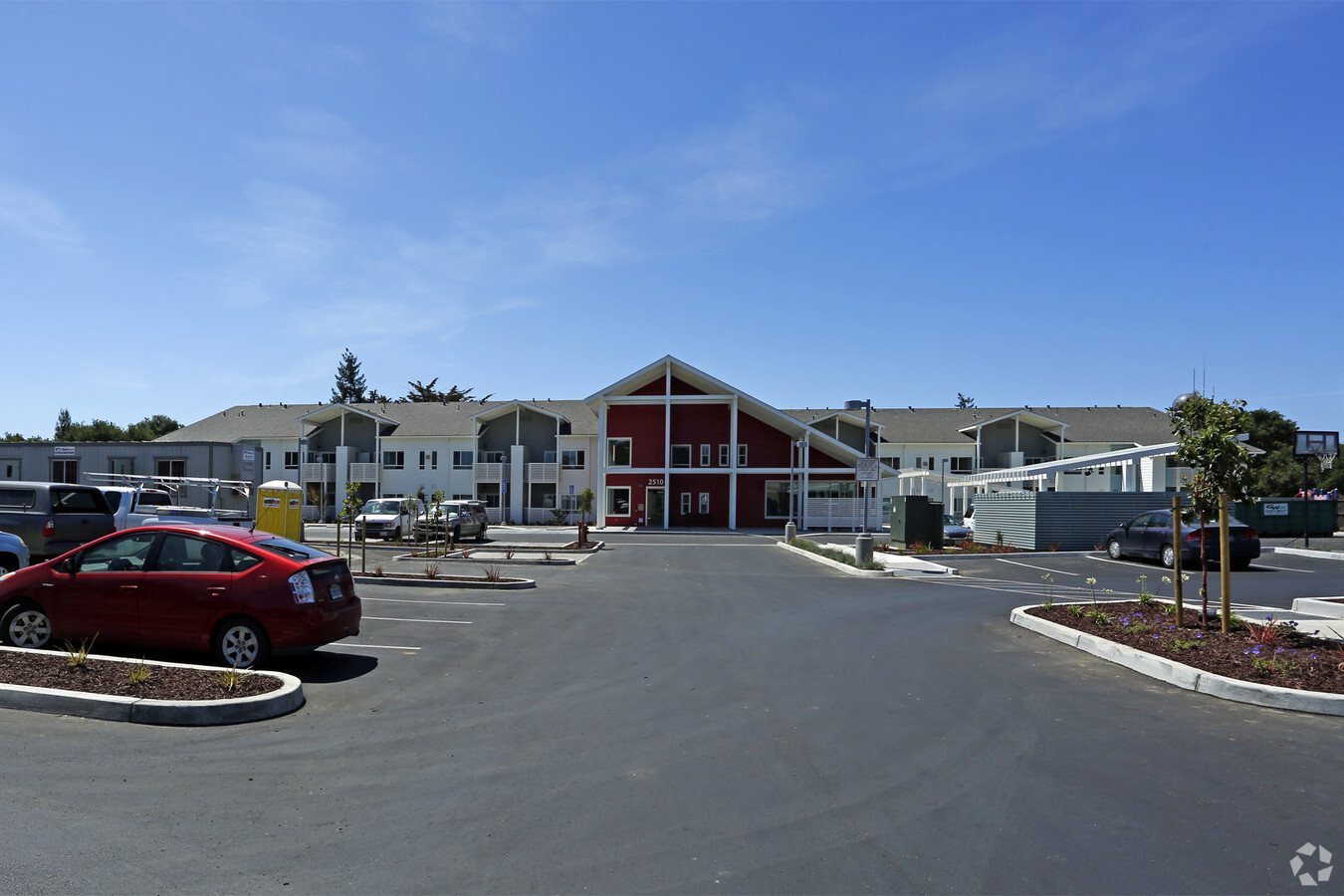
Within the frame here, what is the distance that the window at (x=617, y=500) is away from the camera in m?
49.8

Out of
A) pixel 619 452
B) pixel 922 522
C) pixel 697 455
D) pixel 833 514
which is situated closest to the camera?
pixel 922 522

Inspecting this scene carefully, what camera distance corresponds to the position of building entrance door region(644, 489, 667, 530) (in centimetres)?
4925

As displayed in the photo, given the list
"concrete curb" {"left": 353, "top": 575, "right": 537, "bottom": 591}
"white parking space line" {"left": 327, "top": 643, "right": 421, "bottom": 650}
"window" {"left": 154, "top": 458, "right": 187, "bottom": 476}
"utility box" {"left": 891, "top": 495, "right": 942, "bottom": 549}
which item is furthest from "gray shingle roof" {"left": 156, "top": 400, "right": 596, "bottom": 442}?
"white parking space line" {"left": 327, "top": 643, "right": 421, "bottom": 650}

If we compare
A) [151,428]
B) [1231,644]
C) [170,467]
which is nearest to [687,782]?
[1231,644]

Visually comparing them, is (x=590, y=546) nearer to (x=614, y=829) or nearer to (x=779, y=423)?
(x=779, y=423)

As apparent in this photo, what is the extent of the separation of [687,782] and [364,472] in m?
56.8

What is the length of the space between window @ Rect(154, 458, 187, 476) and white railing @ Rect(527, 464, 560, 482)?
2011 centimetres

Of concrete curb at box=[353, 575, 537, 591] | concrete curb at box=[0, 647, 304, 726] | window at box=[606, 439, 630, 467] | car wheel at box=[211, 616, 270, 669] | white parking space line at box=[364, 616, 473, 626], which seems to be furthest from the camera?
window at box=[606, 439, 630, 467]

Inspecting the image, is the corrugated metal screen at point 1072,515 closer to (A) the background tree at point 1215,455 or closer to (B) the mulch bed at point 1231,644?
(B) the mulch bed at point 1231,644

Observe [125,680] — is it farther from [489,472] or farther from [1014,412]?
[1014,412]

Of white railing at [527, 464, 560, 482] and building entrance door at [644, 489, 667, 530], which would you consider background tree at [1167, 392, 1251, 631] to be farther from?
white railing at [527, 464, 560, 482]

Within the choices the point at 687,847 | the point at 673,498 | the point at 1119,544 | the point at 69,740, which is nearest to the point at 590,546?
the point at 1119,544

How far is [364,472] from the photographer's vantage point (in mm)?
58344

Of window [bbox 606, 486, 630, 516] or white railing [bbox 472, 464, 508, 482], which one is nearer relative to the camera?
window [bbox 606, 486, 630, 516]
